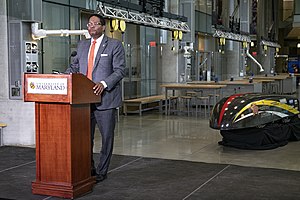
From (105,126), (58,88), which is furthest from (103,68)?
(58,88)

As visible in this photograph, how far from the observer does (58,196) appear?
491cm

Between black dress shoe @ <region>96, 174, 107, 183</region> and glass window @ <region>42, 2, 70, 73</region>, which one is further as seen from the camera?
glass window @ <region>42, 2, 70, 73</region>

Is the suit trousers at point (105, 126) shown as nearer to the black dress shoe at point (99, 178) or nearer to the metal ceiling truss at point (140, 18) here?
the black dress shoe at point (99, 178)

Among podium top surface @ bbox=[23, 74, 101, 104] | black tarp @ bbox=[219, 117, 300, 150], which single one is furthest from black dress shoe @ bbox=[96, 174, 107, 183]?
black tarp @ bbox=[219, 117, 300, 150]

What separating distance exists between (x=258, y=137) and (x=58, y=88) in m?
4.31

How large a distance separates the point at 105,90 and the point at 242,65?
21.1 metres

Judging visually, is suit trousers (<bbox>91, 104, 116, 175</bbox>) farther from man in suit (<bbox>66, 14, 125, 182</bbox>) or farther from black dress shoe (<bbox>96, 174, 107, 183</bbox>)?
black dress shoe (<bbox>96, 174, 107, 183</bbox>)

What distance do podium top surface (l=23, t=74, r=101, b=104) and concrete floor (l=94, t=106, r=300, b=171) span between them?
272 cm

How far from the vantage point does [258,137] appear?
8.09 m

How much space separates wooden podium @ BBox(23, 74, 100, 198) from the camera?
4.80 metres

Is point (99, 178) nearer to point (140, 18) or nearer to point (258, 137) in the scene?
point (258, 137)

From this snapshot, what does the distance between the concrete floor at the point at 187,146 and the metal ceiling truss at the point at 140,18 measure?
254cm

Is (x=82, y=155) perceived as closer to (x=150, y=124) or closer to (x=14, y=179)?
(x=14, y=179)

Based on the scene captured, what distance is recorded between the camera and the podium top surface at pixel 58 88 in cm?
474
